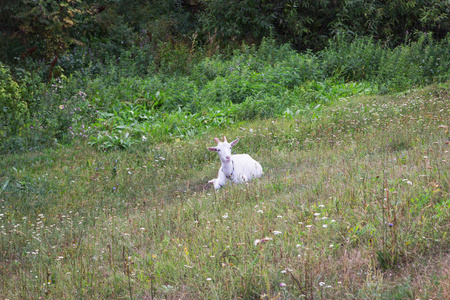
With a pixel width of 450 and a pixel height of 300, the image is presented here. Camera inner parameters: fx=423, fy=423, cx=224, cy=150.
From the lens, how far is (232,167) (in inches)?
279

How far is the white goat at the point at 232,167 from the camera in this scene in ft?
22.9

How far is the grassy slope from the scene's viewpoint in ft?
11.2

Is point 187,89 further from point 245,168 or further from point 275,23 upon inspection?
point 275,23

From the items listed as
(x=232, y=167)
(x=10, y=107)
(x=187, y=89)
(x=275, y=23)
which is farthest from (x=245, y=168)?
(x=275, y=23)

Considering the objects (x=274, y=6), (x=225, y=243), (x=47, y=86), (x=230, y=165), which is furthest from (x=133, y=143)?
(x=274, y=6)

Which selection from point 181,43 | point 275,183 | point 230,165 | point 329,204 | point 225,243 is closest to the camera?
point 225,243

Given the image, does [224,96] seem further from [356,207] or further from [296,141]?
[356,207]

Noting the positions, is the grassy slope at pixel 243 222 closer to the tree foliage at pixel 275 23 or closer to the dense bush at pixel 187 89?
the dense bush at pixel 187 89

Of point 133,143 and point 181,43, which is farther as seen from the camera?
point 181,43

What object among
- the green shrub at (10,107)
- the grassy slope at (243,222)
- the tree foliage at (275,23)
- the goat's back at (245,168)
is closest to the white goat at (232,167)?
the goat's back at (245,168)

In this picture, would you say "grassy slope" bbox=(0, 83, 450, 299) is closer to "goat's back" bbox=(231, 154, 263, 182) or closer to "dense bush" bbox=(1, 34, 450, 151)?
"goat's back" bbox=(231, 154, 263, 182)

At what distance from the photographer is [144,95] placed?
1208cm

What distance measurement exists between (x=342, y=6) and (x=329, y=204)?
1426 centimetres

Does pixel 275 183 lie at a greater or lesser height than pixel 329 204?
lesser
